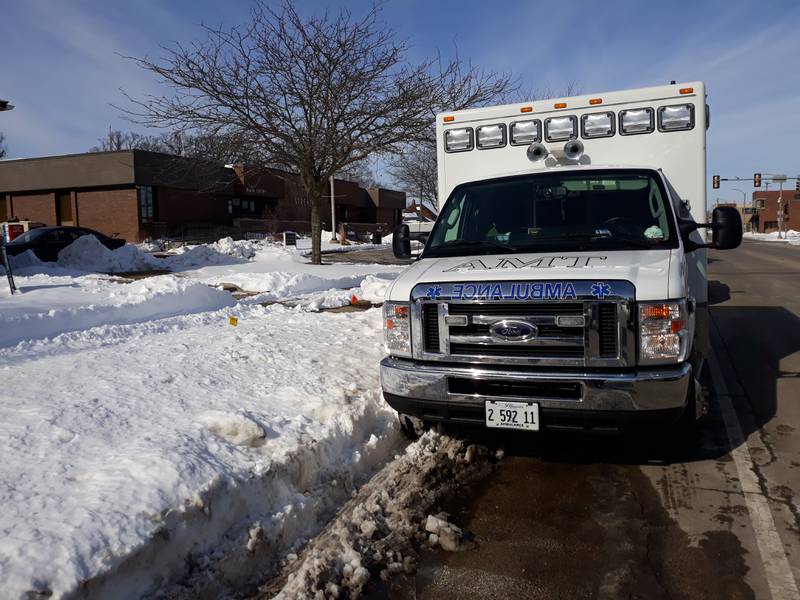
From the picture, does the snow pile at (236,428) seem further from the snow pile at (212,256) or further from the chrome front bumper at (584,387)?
the snow pile at (212,256)

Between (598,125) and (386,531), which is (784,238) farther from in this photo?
(386,531)

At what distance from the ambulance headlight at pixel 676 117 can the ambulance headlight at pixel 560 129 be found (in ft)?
2.69

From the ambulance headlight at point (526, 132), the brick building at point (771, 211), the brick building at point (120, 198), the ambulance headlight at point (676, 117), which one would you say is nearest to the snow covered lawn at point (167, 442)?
the ambulance headlight at point (526, 132)

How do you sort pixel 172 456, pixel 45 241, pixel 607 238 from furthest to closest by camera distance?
pixel 45 241
pixel 607 238
pixel 172 456

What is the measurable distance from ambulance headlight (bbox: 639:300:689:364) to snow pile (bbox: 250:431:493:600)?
150 cm

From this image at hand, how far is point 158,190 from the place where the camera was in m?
39.8

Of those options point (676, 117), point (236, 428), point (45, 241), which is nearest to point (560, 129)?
point (676, 117)

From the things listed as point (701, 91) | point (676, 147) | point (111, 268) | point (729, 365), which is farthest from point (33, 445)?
point (111, 268)

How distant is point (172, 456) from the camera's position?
3881 millimetres

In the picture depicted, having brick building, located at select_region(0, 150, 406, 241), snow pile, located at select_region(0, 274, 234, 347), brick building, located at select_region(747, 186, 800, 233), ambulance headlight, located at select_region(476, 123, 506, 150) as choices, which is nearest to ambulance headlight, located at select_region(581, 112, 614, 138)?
ambulance headlight, located at select_region(476, 123, 506, 150)

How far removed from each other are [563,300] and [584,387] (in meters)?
0.55

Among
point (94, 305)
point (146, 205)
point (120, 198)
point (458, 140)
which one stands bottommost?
point (94, 305)

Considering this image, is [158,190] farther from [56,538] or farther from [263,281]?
[56,538]

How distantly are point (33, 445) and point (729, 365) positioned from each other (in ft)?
23.7
